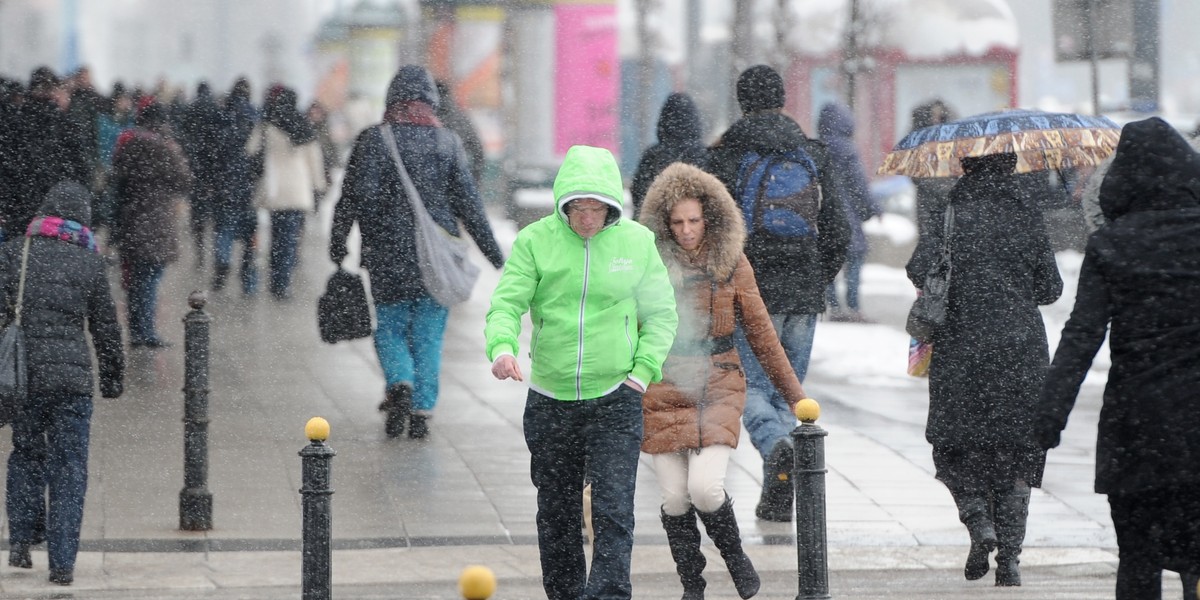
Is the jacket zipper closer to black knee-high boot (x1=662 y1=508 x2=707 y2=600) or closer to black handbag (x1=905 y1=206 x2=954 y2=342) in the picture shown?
black knee-high boot (x1=662 y1=508 x2=707 y2=600)

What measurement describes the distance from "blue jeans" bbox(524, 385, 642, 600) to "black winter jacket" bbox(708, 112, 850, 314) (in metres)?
2.66

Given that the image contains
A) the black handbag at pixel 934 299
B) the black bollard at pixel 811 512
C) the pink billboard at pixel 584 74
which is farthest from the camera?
the pink billboard at pixel 584 74

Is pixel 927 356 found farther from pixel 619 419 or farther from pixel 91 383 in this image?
pixel 91 383

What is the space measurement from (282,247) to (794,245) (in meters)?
10.1

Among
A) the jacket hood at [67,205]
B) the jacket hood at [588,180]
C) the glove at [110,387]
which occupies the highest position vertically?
the jacket hood at [588,180]

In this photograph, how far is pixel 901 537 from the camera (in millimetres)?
9133

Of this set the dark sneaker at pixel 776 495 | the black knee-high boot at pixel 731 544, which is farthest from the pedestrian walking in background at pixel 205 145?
the black knee-high boot at pixel 731 544

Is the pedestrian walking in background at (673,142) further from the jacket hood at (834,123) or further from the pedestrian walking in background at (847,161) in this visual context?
the jacket hood at (834,123)

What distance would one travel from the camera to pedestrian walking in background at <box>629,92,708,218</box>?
10.5 meters

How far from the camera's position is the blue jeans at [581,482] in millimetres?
6500

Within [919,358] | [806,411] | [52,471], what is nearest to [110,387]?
[52,471]

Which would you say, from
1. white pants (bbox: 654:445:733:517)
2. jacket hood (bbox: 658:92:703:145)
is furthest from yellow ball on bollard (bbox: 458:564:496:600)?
jacket hood (bbox: 658:92:703:145)

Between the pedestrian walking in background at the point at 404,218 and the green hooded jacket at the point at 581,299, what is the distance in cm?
441

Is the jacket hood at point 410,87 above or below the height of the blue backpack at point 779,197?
above
